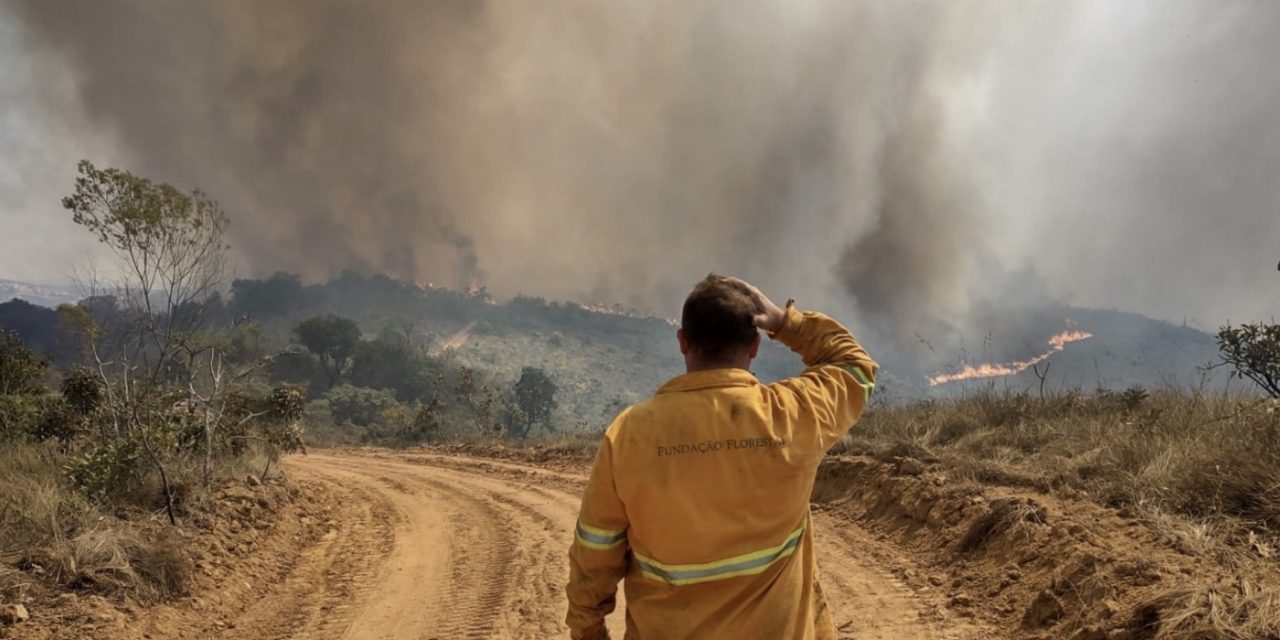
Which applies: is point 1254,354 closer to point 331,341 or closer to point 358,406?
point 358,406

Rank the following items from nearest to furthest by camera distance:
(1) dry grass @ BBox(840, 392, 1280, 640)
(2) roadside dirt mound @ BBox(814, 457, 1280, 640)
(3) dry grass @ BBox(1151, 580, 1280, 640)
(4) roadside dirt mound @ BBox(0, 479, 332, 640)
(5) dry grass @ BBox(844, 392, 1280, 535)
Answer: (3) dry grass @ BBox(1151, 580, 1280, 640), (1) dry grass @ BBox(840, 392, 1280, 640), (2) roadside dirt mound @ BBox(814, 457, 1280, 640), (5) dry grass @ BBox(844, 392, 1280, 535), (4) roadside dirt mound @ BBox(0, 479, 332, 640)

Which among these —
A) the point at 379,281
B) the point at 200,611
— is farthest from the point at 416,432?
the point at 379,281

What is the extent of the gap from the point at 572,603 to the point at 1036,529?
496 centimetres

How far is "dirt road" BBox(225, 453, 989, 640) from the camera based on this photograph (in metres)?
5.03

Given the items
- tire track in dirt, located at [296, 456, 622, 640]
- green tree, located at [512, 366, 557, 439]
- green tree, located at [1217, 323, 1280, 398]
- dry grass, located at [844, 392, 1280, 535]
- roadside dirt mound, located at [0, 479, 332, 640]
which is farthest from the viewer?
green tree, located at [512, 366, 557, 439]

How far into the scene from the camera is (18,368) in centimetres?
1104

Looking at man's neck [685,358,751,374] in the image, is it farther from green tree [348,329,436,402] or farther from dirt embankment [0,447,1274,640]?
green tree [348,329,436,402]

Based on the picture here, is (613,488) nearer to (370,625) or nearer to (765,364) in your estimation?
(370,625)

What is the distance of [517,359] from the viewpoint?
454 ft

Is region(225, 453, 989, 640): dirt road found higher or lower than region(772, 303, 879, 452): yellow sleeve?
lower

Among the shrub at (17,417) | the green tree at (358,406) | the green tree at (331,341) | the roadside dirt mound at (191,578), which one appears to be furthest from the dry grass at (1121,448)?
the green tree at (331,341)

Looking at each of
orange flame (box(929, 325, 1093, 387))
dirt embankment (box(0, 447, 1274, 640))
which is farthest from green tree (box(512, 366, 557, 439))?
dirt embankment (box(0, 447, 1274, 640))

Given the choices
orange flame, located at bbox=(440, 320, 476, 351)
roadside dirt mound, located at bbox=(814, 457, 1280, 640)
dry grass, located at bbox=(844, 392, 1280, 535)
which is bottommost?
roadside dirt mound, located at bbox=(814, 457, 1280, 640)

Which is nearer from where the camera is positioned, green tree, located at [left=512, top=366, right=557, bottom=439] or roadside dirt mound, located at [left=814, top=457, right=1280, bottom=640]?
roadside dirt mound, located at [left=814, top=457, right=1280, bottom=640]
